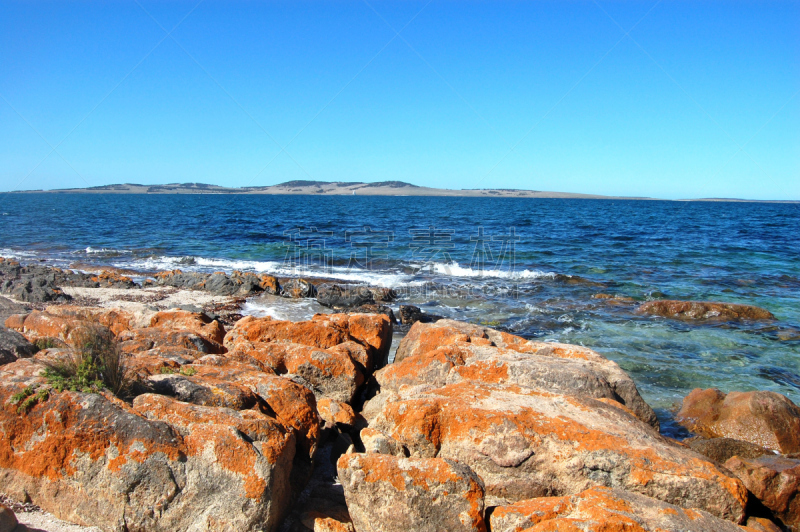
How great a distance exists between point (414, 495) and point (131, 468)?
230cm

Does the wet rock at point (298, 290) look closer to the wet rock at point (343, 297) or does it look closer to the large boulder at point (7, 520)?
the wet rock at point (343, 297)

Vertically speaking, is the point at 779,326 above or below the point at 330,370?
below

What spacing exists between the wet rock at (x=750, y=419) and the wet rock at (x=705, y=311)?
769 cm

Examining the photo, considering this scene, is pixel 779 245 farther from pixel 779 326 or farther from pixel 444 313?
pixel 444 313

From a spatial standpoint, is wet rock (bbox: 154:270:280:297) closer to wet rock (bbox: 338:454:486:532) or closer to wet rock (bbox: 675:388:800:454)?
wet rock (bbox: 675:388:800:454)

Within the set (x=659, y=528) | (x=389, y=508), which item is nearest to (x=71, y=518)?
(x=389, y=508)

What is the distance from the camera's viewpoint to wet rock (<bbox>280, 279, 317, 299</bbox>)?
17.9 metres

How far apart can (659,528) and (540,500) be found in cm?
90

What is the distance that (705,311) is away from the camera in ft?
50.2

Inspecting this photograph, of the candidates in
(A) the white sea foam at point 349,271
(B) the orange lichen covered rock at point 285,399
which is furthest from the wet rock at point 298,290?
(B) the orange lichen covered rock at point 285,399

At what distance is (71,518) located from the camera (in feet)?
12.7

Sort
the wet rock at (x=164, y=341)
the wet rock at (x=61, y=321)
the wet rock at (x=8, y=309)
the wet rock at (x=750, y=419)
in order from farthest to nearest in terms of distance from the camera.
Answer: the wet rock at (x=8, y=309) → the wet rock at (x=61, y=321) → the wet rock at (x=750, y=419) → the wet rock at (x=164, y=341)

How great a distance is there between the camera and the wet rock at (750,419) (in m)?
7.35

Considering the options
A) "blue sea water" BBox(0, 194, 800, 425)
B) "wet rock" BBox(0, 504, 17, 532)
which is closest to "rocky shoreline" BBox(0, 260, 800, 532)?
"wet rock" BBox(0, 504, 17, 532)
